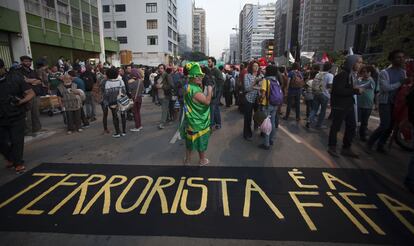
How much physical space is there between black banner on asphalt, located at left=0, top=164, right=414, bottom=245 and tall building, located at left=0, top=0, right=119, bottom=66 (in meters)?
15.6

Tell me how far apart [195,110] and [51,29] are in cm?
2283

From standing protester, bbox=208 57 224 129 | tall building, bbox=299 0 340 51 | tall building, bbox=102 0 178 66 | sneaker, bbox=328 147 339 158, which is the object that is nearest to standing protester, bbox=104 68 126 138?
standing protester, bbox=208 57 224 129

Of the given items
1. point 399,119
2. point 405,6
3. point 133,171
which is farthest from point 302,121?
point 405,6

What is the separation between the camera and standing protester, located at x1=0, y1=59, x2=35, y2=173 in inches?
178

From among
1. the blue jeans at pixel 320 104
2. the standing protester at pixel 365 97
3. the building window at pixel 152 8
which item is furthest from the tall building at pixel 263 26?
the standing protester at pixel 365 97

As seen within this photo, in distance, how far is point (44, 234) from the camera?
3029 millimetres

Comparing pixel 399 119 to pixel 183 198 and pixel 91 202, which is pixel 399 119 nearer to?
pixel 183 198

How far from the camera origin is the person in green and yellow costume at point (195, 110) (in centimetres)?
459

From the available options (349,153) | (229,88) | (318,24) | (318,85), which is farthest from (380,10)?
(318,24)

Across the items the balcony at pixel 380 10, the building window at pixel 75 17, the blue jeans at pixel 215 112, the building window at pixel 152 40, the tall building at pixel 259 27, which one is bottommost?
the blue jeans at pixel 215 112

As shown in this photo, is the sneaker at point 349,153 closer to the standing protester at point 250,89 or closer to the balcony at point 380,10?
the standing protester at point 250,89

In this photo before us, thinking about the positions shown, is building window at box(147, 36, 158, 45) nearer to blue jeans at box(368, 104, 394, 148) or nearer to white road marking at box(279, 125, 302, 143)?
white road marking at box(279, 125, 302, 143)

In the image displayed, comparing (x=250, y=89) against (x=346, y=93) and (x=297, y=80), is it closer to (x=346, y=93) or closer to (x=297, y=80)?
(x=346, y=93)

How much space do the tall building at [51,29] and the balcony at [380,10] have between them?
3514 cm
